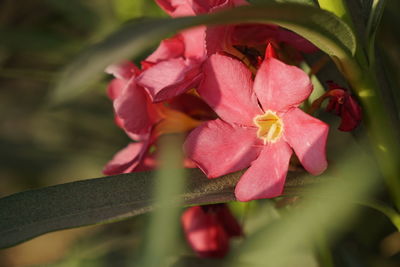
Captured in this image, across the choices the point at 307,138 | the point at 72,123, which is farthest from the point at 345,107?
the point at 72,123

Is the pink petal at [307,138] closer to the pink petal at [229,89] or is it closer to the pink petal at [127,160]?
the pink petal at [229,89]

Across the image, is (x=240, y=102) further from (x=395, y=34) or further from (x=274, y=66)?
(x=395, y=34)

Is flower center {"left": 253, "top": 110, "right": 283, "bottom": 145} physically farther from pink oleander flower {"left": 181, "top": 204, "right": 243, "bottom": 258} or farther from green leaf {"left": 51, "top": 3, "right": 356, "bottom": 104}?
pink oleander flower {"left": 181, "top": 204, "right": 243, "bottom": 258}

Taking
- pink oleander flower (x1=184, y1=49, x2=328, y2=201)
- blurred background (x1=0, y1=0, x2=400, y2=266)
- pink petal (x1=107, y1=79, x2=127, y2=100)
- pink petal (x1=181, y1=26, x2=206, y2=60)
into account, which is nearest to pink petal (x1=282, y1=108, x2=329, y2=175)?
pink oleander flower (x1=184, y1=49, x2=328, y2=201)

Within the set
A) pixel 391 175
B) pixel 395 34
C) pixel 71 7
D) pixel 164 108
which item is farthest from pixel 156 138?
pixel 71 7

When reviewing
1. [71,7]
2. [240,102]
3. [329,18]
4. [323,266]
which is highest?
[329,18]

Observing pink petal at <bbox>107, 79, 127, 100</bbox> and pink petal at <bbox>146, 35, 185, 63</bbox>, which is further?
pink petal at <bbox>107, 79, 127, 100</bbox>

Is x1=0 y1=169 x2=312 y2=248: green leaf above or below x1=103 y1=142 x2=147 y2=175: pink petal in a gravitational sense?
above

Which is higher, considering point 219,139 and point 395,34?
point 219,139
